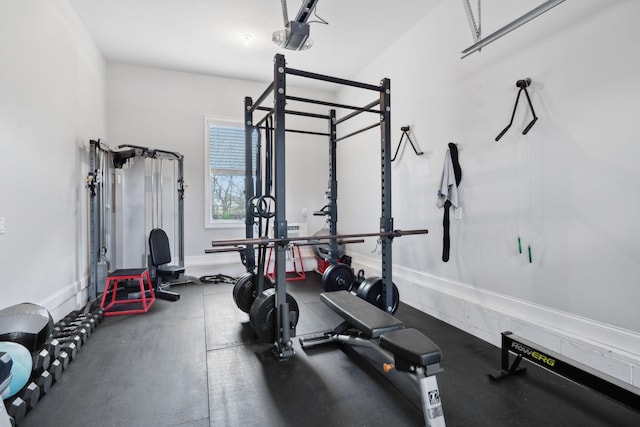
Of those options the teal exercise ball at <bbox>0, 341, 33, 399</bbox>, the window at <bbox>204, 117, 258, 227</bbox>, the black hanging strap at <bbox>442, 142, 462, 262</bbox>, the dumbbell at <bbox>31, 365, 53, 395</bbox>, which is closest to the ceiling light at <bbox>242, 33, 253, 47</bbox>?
the window at <bbox>204, 117, 258, 227</bbox>

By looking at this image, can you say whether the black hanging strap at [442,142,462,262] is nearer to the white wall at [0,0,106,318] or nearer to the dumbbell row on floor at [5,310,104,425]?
the dumbbell row on floor at [5,310,104,425]

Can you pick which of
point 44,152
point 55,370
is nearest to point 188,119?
point 44,152

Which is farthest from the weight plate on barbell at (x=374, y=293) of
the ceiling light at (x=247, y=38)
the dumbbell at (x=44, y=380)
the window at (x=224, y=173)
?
the ceiling light at (x=247, y=38)

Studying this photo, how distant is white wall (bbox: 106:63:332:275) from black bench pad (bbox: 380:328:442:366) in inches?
166

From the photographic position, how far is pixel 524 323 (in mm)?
2447

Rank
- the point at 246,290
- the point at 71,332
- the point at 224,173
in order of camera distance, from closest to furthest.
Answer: the point at 71,332 < the point at 246,290 < the point at 224,173

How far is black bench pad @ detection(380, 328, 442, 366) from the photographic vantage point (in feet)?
4.22

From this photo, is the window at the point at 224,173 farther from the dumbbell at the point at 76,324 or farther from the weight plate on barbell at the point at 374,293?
the weight plate on barbell at the point at 374,293

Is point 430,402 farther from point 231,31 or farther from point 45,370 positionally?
point 231,31

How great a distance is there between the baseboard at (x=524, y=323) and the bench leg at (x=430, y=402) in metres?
1.43

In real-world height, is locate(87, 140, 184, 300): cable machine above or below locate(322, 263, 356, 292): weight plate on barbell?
above

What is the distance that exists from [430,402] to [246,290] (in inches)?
92.2

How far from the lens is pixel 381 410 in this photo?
1838mm

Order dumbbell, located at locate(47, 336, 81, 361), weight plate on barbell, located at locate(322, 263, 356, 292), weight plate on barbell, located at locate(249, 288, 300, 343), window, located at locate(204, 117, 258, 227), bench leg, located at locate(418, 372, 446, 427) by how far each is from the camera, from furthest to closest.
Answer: window, located at locate(204, 117, 258, 227)
weight plate on barbell, located at locate(322, 263, 356, 292)
weight plate on barbell, located at locate(249, 288, 300, 343)
dumbbell, located at locate(47, 336, 81, 361)
bench leg, located at locate(418, 372, 446, 427)
